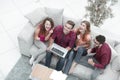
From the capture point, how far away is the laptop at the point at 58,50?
16.6 feet

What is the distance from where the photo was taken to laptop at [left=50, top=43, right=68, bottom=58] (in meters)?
5.05

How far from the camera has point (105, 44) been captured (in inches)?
191

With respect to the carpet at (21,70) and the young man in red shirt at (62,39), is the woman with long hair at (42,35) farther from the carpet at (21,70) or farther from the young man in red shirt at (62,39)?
the carpet at (21,70)

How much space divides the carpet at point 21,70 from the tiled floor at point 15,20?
0.08 m

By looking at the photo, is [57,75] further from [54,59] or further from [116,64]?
[116,64]

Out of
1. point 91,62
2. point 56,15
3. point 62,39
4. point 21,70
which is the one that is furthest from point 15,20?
point 91,62

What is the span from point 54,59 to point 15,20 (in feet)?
5.35

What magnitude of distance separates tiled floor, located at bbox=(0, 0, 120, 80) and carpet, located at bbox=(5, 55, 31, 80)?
0.08 meters

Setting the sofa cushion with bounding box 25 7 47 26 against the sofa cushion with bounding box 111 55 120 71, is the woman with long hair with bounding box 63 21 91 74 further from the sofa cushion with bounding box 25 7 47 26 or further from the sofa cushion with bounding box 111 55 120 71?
the sofa cushion with bounding box 25 7 47 26

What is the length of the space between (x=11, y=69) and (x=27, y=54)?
1.42 ft

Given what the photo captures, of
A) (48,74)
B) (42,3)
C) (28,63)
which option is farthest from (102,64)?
(42,3)

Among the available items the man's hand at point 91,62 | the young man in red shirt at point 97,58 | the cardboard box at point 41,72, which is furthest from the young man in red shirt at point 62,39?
the man's hand at point 91,62

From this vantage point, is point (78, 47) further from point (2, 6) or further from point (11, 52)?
point (2, 6)

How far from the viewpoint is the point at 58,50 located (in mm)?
5086
